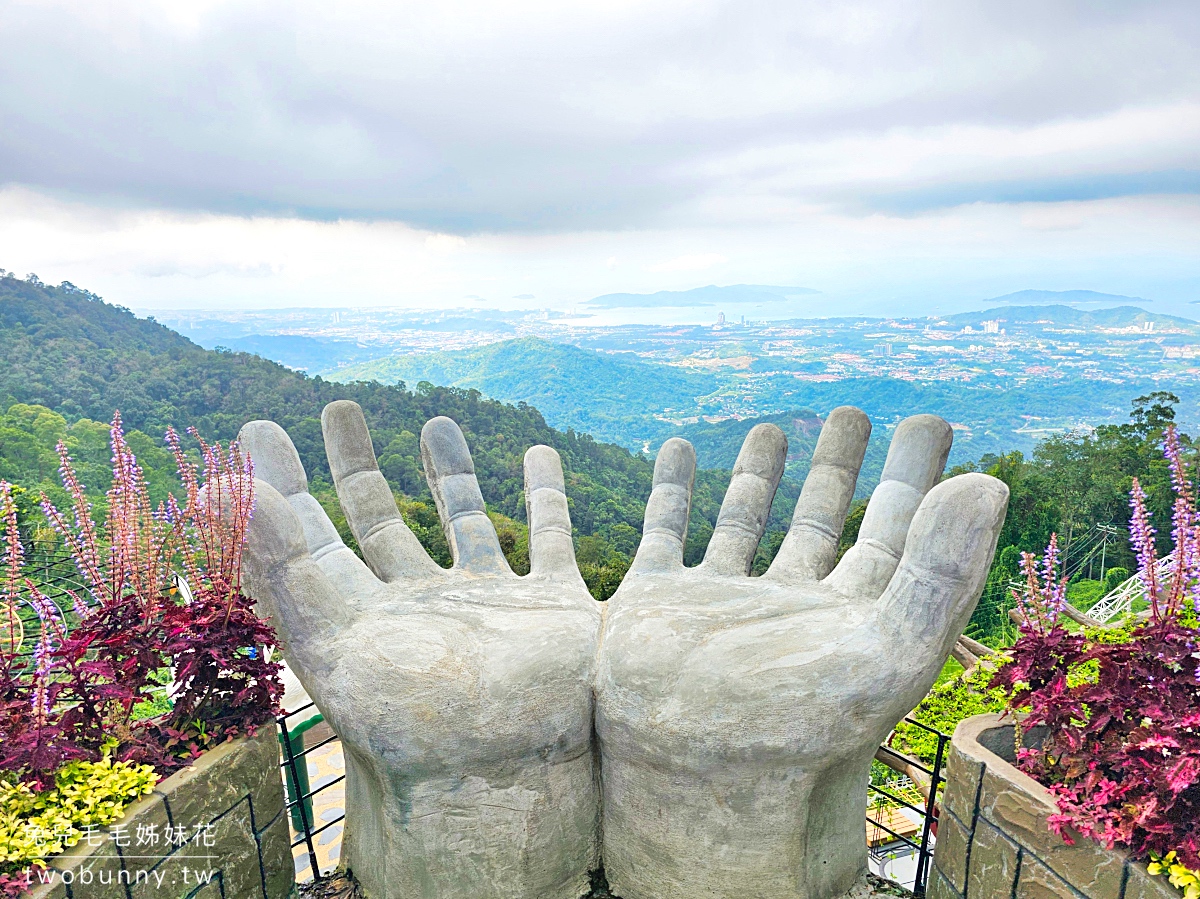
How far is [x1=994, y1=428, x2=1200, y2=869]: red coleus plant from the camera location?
230cm

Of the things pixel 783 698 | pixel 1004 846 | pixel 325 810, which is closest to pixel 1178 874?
pixel 1004 846

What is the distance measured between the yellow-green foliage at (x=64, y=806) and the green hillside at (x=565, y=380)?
6995cm

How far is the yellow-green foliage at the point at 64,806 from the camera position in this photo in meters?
2.34

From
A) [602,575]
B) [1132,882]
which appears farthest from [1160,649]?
[602,575]

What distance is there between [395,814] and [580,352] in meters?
90.2

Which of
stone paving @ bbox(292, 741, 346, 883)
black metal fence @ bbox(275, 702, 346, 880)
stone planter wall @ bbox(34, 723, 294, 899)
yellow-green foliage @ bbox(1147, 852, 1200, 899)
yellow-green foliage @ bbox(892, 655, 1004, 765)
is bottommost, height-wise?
yellow-green foliage @ bbox(892, 655, 1004, 765)

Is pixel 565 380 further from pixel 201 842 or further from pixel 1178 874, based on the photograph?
pixel 1178 874

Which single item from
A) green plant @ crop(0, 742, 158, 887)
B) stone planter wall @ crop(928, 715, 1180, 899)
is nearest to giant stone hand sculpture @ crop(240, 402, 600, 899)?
green plant @ crop(0, 742, 158, 887)

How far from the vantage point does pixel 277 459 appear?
4242 millimetres

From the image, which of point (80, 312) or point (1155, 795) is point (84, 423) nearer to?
point (80, 312)

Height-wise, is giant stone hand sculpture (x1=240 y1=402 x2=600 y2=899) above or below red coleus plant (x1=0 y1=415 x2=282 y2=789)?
below

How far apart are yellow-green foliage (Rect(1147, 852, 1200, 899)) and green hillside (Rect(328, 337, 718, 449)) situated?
70.3 meters

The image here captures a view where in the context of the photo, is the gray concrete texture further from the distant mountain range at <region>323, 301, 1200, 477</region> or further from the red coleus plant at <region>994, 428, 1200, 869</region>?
the distant mountain range at <region>323, 301, 1200, 477</region>

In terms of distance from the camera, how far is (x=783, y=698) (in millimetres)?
3088
